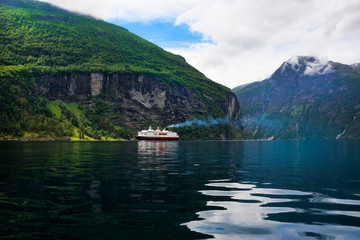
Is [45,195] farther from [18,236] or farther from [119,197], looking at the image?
[18,236]

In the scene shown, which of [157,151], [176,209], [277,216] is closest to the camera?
[277,216]

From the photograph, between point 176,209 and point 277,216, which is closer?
point 277,216

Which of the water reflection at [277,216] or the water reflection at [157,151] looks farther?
the water reflection at [157,151]

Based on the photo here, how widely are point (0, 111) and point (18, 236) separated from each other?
232322 millimetres

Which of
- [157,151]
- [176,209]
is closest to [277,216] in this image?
[176,209]

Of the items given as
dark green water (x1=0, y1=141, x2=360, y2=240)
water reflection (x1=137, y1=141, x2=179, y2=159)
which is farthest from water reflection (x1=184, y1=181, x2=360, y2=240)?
water reflection (x1=137, y1=141, x2=179, y2=159)

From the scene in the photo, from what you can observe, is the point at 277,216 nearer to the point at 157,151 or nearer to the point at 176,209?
the point at 176,209

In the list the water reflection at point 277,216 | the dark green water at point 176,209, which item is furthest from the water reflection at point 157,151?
the water reflection at point 277,216

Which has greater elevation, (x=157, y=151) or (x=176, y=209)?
(x=176, y=209)

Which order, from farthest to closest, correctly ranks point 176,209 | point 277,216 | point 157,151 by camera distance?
point 157,151
point 176,209
point 277,216

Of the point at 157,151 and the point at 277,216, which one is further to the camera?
the point at 157,151

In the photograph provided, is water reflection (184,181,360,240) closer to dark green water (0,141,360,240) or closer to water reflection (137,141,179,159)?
dark green water (0,141,360,240)

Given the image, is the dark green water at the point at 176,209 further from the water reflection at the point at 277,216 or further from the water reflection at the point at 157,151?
the water reflection at the point at 157,151

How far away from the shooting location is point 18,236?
8102 millimetres
